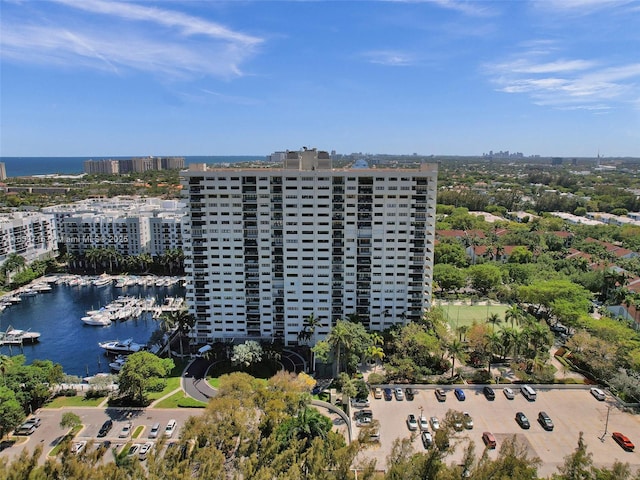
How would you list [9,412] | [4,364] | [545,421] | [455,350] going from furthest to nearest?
[455,350] < [4,364] < [545,421] < [9,412]

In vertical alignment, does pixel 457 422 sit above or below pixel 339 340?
below

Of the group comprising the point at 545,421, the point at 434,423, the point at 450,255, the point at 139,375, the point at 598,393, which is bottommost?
the point at 434,423

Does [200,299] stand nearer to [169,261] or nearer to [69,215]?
[169,261]

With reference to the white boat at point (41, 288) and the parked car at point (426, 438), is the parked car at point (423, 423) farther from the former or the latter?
the white boat at point (41, 288)

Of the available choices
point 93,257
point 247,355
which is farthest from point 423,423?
point 93,257

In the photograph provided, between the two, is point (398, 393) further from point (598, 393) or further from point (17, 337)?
point (17, 337)

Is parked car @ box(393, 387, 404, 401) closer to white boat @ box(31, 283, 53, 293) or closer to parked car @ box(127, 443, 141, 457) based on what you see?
parked car @ box(127, 443, 141, 457)
